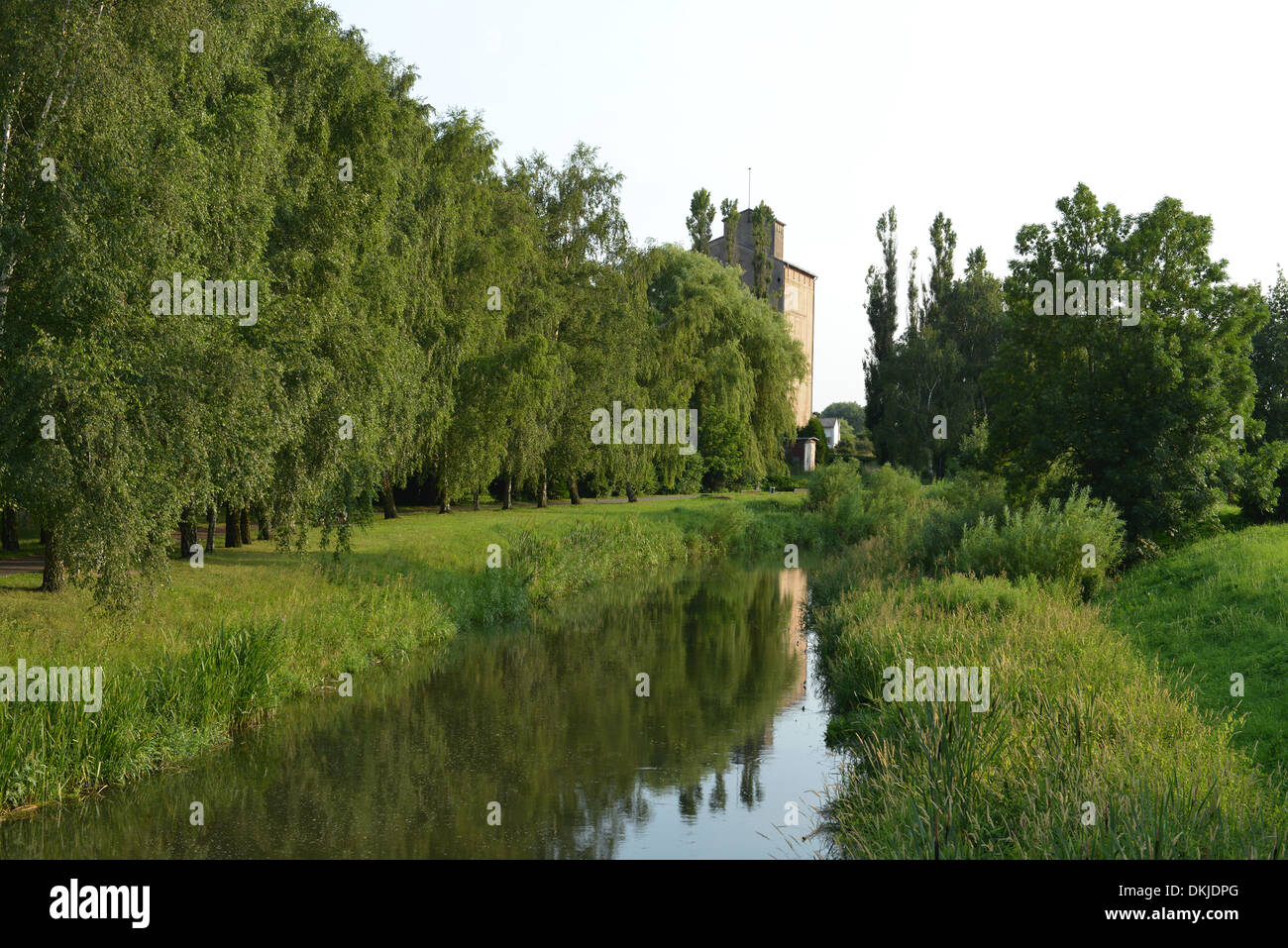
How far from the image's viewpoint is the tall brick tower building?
8155 centimetres

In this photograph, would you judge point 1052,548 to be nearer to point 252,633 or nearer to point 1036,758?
point 1036,758

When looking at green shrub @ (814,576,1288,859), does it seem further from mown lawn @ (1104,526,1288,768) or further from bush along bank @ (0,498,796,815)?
bush along bank @ (0,498,796,815)

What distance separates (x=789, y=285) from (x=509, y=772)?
293 feet

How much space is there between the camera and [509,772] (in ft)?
46.5

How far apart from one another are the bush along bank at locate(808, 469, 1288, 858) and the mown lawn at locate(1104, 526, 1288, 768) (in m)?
0.54

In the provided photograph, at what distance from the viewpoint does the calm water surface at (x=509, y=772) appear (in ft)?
37.3

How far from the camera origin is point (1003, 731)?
28.6ft

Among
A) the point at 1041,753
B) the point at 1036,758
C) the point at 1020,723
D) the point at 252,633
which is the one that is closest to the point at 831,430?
the point at 252,633

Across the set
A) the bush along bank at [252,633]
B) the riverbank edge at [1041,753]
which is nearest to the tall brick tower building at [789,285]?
the bush along bank at [252,633]

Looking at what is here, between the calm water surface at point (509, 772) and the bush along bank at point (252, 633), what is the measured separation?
0.52 m

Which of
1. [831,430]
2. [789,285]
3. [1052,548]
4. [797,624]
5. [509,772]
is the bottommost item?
[509,772]
